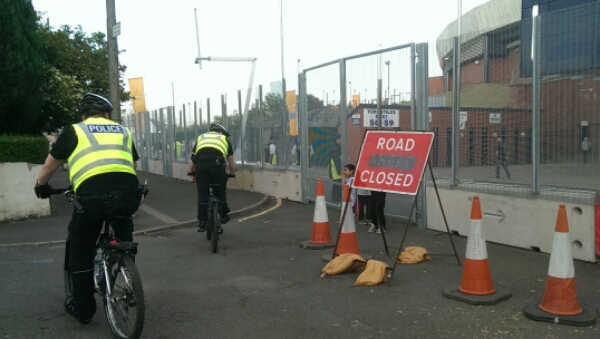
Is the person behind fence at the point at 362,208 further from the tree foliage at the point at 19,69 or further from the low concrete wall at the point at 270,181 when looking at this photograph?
the tree foliage at the point at 19,69

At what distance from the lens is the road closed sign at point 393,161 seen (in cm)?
625

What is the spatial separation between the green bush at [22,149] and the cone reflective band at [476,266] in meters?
8.17

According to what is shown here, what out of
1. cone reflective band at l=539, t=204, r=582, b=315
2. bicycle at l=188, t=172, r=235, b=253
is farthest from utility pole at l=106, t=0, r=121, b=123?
cone reflective band at l=539, t=204, r=582, b=315

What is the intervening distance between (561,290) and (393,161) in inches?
91.3

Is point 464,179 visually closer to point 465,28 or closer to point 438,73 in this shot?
point 438,73

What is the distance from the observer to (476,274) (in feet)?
17.5

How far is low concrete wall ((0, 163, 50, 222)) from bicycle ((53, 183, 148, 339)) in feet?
21.1

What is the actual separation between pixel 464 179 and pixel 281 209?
14.9 ft

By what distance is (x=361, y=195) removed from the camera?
925cm

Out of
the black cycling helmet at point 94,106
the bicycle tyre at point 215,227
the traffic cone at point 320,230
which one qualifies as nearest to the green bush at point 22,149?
the bicycle tyre at point 215,227

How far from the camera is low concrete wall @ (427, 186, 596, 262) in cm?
671

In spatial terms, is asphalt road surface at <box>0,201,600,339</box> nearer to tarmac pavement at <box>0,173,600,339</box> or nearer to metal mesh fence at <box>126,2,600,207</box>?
tarmac pavement at <box>0,173,600,339</box>

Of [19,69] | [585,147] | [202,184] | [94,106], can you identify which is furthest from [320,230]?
[19,69]

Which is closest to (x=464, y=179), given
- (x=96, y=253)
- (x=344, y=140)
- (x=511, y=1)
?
(x=344, y=140)
